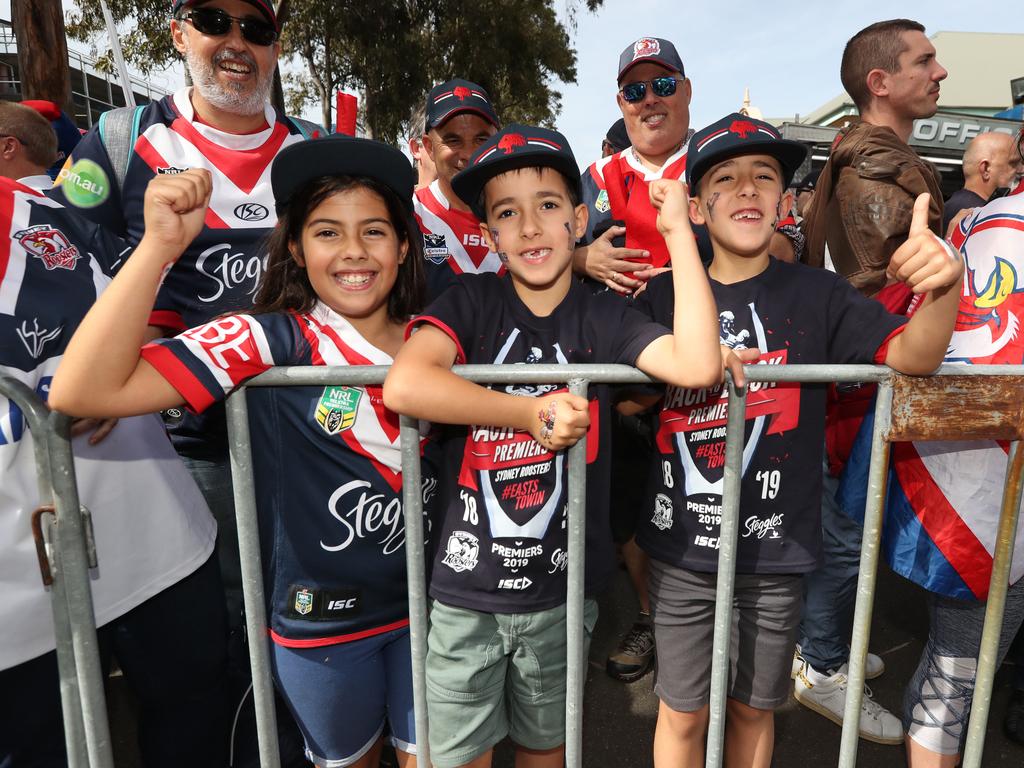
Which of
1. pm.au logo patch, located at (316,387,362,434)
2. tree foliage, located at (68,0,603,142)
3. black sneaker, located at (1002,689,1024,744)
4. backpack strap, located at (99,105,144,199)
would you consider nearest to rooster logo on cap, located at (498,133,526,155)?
pm.au logo patch, located at (316,387,362,434)

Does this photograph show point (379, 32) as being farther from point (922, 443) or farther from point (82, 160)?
point (922, 443)

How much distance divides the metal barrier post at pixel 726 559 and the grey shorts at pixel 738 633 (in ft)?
0.58

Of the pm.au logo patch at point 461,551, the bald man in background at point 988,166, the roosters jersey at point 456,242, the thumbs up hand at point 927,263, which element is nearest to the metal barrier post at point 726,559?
the thumbs up hand at point 927,263

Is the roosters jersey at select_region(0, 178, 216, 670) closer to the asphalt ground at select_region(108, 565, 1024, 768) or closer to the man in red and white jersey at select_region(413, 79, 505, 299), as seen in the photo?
the man in red and white jersey at select_region(413, 79, 505, 299)

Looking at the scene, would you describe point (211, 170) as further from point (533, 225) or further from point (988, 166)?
point (988, 166)

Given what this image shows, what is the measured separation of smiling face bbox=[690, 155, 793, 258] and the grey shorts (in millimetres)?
931

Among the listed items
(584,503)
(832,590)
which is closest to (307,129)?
(584,503)

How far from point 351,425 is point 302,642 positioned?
0.58 metres

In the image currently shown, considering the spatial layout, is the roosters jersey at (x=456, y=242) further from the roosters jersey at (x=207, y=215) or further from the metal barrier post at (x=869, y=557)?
the metal barrier post at (x=869, y=557)

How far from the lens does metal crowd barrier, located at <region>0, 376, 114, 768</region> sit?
1509 mm

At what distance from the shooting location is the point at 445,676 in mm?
1773

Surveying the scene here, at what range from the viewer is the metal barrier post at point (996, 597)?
1750mm

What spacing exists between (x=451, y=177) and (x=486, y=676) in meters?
2.05

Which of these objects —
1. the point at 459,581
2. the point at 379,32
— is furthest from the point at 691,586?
the point at 379,32
